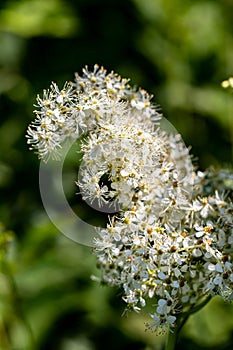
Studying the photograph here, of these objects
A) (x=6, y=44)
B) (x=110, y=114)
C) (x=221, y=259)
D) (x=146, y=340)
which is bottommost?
(x=146, y=340)

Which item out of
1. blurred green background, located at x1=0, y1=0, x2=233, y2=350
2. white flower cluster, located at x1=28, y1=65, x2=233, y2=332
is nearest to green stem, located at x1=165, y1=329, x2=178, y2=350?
white flower cluster, located at x1=28, y1=65, x2=233, y2=332

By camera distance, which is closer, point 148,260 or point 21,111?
point 148,260

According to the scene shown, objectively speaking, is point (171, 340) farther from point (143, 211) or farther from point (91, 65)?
point (91, 65)

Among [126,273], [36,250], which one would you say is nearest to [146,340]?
[36,250]

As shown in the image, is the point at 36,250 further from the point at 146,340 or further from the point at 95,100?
the point at 95,100

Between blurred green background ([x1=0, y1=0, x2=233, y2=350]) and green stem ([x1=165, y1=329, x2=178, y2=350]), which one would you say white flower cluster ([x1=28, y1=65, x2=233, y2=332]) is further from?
blurred green background ([x1=0, y1=0, x2=233, y2=350])
